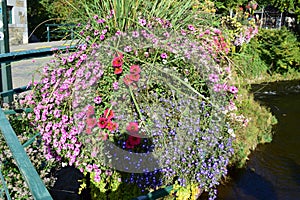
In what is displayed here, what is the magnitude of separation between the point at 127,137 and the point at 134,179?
279mm

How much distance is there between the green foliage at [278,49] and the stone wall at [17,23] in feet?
27.0

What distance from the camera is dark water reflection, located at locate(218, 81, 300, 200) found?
390 centimetres

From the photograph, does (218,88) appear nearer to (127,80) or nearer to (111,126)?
(127,80)

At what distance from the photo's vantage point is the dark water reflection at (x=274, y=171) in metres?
3.90

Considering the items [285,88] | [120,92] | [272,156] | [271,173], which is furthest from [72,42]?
[285,88]

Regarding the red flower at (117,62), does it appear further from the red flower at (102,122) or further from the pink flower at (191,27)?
the pink flower at (191,27)

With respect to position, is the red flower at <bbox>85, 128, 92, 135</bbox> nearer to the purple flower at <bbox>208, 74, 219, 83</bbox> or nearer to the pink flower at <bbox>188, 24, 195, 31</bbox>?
the purple flower at <bbox>208, 74, 219, 83</bbox>

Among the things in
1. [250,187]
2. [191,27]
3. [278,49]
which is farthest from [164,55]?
[278,49]

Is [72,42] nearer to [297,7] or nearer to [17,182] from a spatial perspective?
[17,182]

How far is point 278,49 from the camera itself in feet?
35.8

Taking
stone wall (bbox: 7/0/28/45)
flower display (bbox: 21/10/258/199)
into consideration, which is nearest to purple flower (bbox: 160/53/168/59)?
flower display (bbox: 21/10/258/199)

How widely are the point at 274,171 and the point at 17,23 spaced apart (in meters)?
11.2

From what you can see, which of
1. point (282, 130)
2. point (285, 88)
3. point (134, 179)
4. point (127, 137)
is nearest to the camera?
point (127, 137)

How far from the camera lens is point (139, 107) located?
1.70m
